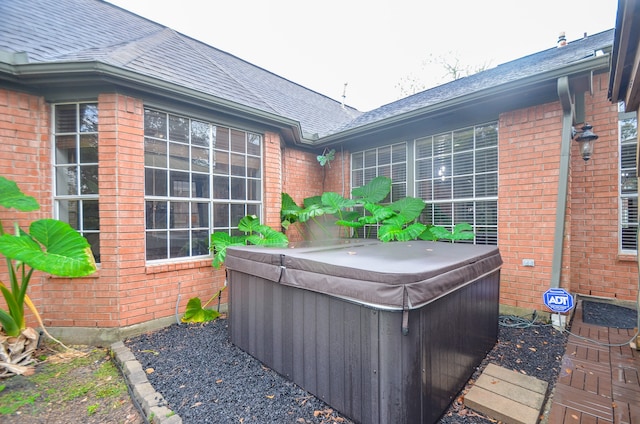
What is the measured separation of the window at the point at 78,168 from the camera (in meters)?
3.35

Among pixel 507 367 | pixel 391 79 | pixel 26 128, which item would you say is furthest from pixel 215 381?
pixel 391 79

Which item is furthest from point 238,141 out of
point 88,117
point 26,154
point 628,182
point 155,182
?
point 628,182

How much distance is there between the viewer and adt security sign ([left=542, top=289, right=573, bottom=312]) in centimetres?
324

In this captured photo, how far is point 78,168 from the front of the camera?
339 cm

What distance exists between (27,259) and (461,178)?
530 centimetres

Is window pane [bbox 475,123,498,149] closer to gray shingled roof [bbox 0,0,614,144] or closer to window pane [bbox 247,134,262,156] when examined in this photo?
gray shingled roof [bbox 0,0,614,144]

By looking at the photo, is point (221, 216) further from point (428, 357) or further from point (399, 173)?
point (428, 357)

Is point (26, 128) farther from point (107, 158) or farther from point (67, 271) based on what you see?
point (67, 271)

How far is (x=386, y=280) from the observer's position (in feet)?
5.56

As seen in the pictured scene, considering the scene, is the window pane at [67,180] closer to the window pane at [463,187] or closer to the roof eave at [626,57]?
the roof eave at [626,57]

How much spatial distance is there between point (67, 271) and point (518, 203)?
521cm

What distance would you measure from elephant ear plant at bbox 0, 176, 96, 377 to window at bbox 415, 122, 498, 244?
473 cm

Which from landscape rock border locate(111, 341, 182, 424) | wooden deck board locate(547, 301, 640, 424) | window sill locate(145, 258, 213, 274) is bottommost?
wooden deck board locate(547, 301, 640, 424)

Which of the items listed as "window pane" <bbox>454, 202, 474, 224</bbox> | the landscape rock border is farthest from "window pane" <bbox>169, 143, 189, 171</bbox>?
"window pane" <bbox>454, 202, 474, 224</bbox>
